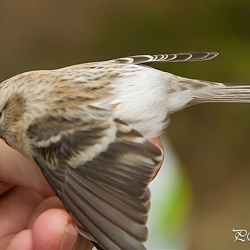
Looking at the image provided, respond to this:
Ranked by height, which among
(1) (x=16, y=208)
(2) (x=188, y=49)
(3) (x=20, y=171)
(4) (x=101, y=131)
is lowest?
(2) (x=188, y=49)

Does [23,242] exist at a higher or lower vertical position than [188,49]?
higher

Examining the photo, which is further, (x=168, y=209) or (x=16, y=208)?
(x=168, y=209)

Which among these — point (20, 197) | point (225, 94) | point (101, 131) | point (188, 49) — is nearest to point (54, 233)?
point (101, 131)

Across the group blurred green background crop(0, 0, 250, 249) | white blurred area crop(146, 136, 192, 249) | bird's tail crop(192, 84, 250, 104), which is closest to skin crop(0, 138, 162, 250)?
bird's tail crop(192, 84, 250, 104)

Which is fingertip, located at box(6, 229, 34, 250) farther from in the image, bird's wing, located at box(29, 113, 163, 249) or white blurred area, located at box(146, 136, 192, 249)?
white blurred area, located at box(146, 136, 192, 249)

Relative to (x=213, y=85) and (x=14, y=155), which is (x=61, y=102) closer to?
(x=14, y=155)

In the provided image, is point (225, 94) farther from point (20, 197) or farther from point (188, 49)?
point (188, 49)

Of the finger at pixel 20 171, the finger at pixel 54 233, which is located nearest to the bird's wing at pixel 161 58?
the finger at pixel 20 171

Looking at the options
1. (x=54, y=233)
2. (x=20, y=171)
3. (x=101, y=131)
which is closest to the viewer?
(x=54, y=233)
